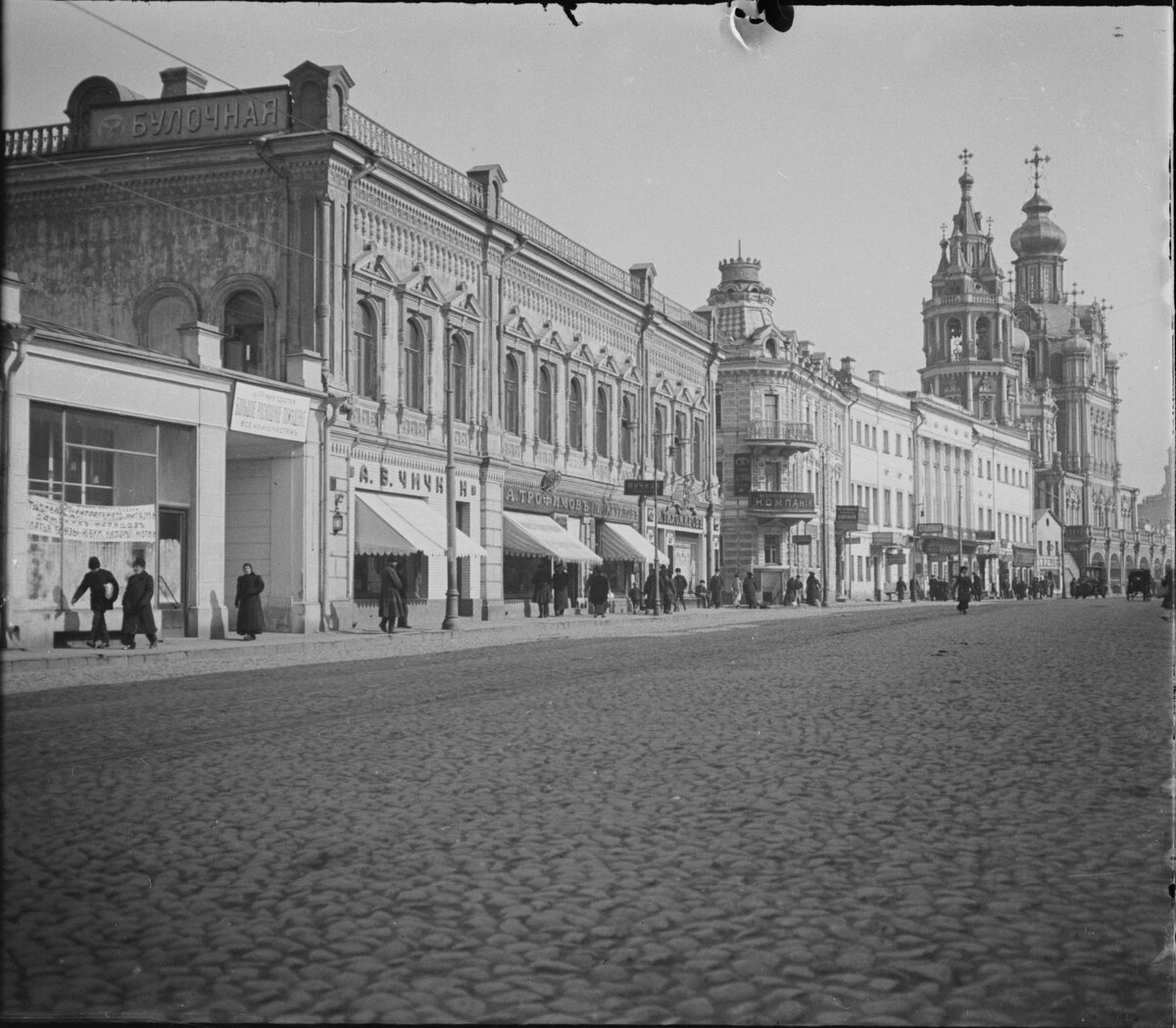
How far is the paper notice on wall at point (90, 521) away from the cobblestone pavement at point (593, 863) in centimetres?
1051

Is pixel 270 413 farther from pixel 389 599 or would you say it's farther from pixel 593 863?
pixel 593 863

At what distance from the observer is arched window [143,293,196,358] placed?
3048 centimetres

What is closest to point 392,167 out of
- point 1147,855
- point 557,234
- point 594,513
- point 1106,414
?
point 557,234

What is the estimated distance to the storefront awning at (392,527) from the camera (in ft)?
101

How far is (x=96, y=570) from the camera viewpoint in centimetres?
2194

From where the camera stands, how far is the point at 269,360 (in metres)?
29.8

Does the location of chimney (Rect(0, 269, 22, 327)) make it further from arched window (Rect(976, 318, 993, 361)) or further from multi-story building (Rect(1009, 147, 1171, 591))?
multi-story building (Rect(1009, 147, 1171, 591))

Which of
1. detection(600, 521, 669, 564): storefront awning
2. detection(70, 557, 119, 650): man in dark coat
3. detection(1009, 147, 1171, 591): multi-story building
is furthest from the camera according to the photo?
detection(1009, 147, 1171, 591): multi-story building

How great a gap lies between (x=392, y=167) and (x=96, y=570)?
13.2m

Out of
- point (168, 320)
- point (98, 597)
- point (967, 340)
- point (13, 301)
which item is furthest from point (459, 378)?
point (967, 340)

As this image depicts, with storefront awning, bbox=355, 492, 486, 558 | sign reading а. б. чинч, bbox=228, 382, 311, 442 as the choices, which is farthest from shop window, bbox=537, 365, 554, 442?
sign reading а. б. чинч, bbox=228, 382, 311, 442

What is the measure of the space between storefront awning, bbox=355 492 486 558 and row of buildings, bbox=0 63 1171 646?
0.27 ft

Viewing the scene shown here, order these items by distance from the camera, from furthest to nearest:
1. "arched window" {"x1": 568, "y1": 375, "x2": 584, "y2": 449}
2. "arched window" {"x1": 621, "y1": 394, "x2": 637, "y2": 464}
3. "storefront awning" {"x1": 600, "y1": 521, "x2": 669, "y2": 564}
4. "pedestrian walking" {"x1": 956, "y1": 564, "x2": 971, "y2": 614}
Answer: "arched window" {"x1": 621, "y1": 394, "x2": 637, "y2": 464}, "storefront awning" {"x1": 600, "y1": 521, "x2": 669, "y2": 564}, "arched window" {"x1": 568, "y1": 375, "x2": 584, "y2": 449}, "pedestrian walking" {"x1": 956, "y1": 564, "x2": 971, "y2": 614}

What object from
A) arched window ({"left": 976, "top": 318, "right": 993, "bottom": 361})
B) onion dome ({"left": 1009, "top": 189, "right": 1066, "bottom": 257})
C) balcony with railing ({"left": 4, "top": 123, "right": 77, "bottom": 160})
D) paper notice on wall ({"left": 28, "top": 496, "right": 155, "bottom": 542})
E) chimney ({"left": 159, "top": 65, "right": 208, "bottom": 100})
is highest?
onion dome ({"left": 1009, "top": 189, "right": 1066, "bottom": 257})
